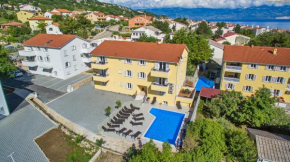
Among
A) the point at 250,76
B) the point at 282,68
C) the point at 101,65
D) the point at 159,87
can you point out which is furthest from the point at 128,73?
the point at 282,68

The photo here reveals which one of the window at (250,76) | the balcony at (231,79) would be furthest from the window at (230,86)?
the window at (250,76)

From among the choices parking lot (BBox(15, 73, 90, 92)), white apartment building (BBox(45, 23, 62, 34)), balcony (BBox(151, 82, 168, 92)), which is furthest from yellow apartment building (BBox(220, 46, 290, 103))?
white apartment building (BBox(45, 23, 62, 34))

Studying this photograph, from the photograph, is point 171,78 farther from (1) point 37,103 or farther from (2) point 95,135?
(1) point 37,103

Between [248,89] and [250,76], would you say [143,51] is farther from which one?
[248,89]

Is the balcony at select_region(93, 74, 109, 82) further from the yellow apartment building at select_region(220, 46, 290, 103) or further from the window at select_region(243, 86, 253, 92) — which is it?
the window at select_region(243, 86, 253, 92)

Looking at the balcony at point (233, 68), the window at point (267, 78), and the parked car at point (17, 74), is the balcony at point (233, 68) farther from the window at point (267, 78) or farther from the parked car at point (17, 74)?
the parked car at point (17, 74)

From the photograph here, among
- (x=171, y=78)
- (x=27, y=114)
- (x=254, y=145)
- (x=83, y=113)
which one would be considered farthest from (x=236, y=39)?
(x=27, y=114)
